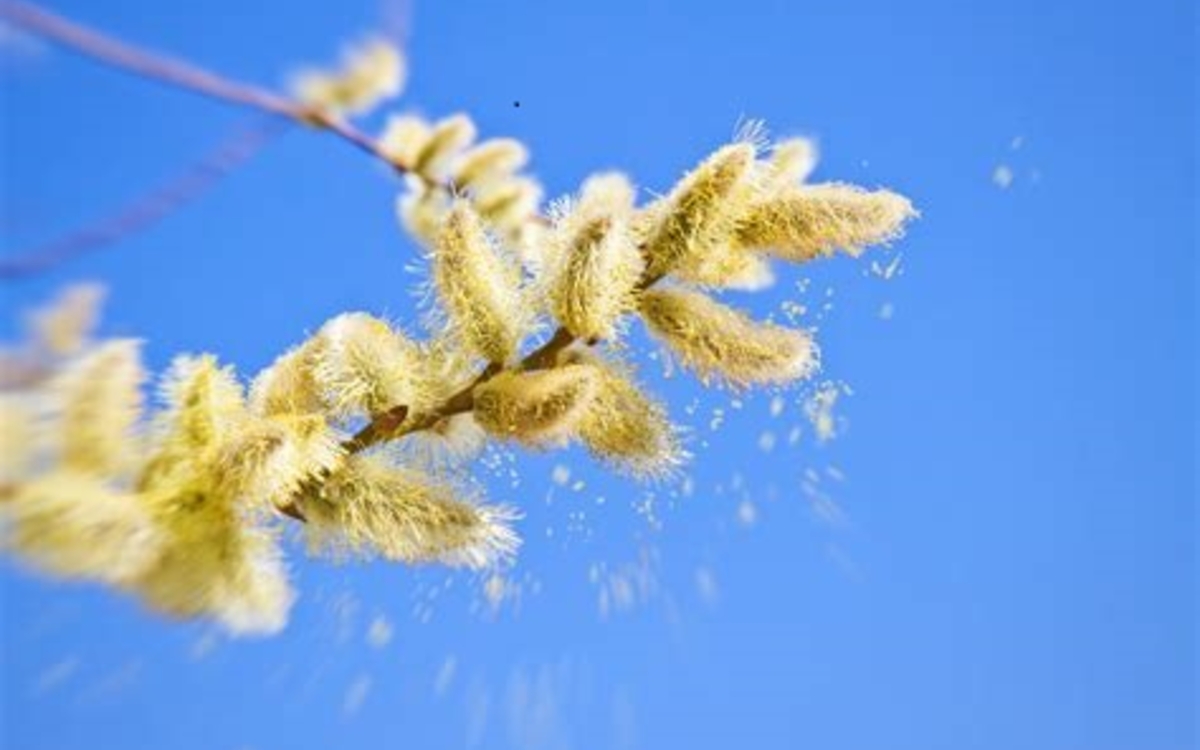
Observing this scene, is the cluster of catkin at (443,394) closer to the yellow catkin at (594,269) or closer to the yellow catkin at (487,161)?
the yellow catkin at (594,269)

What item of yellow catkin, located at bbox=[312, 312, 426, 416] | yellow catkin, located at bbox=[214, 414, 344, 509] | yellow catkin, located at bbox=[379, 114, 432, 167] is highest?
yellow catkin, located at bbox=[379, 114, 432, 167]

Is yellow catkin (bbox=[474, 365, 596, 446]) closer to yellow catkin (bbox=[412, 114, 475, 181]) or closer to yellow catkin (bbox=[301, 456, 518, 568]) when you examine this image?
yellow catkin (bbox=[301, 456, 518, 568])

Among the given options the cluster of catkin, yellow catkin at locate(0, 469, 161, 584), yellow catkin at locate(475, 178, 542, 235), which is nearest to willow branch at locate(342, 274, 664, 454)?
the cluster of catkin

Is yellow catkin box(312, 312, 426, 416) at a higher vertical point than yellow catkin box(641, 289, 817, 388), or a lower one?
higher

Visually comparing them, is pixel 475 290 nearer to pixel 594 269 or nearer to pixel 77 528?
pixel 594 269

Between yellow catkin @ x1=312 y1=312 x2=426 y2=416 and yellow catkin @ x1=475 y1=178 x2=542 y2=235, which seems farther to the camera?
yellow catkin @ x1=475 y1=178 x2=542 y2=235

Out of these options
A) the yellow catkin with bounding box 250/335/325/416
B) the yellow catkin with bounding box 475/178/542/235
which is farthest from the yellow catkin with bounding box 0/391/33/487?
the yellow catkin with bounding box 475/178/542/235

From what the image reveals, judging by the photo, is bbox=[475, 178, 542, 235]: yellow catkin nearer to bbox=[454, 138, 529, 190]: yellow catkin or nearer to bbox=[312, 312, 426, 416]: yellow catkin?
bbox=[454, 138, 529, 190]: yellow catkin
